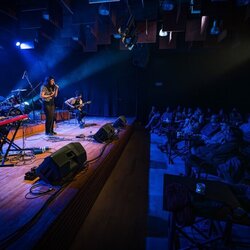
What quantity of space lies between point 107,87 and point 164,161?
673cm

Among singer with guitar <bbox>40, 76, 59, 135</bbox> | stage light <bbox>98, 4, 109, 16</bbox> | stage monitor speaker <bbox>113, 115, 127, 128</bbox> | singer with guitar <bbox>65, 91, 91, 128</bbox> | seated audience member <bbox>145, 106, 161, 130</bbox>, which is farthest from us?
seated audience member <bbox>145, 106, 161, 130</bbox>

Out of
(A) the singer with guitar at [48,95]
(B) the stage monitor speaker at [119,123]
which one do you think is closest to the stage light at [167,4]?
(A) the singer with guitar at [48,95]

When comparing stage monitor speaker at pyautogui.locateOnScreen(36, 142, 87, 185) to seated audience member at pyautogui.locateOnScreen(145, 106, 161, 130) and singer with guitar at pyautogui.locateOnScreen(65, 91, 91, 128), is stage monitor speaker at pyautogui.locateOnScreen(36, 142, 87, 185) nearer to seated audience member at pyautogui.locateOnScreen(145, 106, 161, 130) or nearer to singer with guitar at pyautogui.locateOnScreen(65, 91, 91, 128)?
singer with guitar at pyautogui.locateOnScreen(65, 91, 91, 128)

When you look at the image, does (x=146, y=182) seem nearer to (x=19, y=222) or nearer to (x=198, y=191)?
(x=198, y=191)

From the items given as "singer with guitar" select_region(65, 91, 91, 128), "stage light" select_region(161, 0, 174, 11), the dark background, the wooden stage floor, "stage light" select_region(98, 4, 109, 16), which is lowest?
the wooden stage floor

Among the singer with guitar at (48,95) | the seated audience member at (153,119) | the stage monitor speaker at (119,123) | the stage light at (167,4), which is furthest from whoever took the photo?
the seated audience member at (153,119)

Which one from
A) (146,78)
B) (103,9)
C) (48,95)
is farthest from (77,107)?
(146,78)

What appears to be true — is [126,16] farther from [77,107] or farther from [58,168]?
[58,168]

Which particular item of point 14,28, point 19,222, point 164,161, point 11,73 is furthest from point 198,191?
point 11,73

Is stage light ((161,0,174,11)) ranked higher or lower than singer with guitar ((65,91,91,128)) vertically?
higher

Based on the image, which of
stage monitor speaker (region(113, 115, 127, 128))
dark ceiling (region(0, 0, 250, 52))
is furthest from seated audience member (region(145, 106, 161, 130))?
dark ceiling (region(0, 0, 250, 52))

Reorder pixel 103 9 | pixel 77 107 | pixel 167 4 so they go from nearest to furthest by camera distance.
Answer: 1. pixel 167 4
2. pixel 103 9
3. pixel 77 107

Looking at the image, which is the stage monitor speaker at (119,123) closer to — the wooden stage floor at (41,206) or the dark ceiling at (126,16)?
the dark ceiling at (126,16)

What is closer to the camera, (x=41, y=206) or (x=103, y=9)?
(x=41, y=206)
